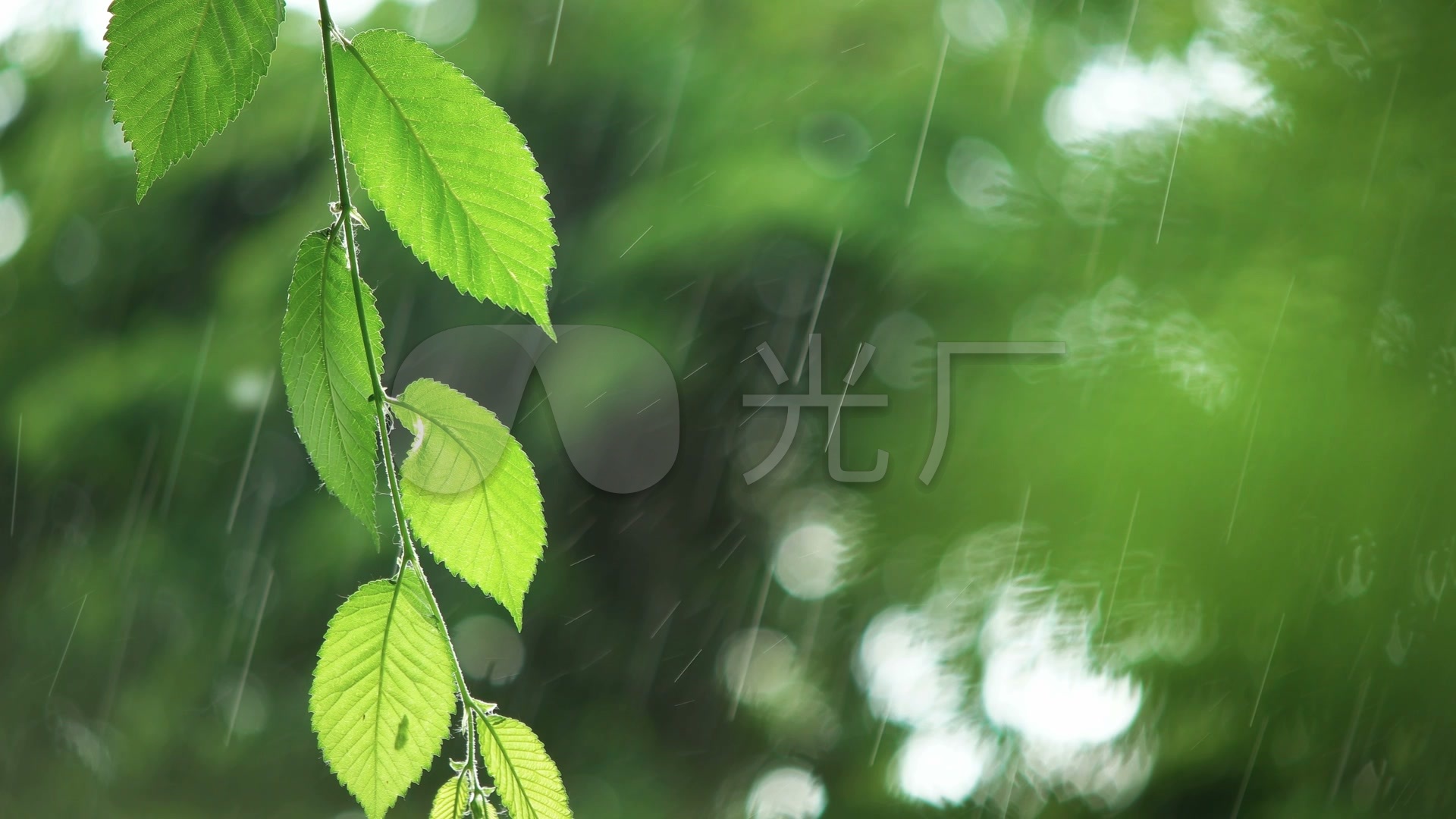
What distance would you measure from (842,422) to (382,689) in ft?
5.74

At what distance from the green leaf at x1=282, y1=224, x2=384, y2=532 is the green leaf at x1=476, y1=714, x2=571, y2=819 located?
0.17ft

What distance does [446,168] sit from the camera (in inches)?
8.1

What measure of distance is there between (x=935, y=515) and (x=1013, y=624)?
0.25 metres

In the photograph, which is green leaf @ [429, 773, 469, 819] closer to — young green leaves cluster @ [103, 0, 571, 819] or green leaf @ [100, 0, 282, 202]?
young green leaves cluster @ [103, 0, 571, 819]

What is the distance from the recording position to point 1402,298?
4.61 feet

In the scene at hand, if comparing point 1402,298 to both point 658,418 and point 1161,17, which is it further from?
point 658,418

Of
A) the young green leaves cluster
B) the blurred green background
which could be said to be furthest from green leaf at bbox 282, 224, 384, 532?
the blurred green background

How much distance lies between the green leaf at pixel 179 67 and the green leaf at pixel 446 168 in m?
0.02

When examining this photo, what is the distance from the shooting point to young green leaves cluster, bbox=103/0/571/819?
0.19 metres

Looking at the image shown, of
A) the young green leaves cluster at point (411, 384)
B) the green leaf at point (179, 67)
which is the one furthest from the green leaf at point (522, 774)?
the green leaf at point (179, 67)

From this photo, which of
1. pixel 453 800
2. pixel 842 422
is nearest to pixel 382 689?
pixel 453 800

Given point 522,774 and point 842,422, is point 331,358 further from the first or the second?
point 842,422

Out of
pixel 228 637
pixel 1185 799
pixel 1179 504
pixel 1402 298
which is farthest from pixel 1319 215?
pixel 228 637

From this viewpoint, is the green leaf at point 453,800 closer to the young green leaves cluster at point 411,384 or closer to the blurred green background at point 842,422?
the young green leaves cluster at point 411,384
